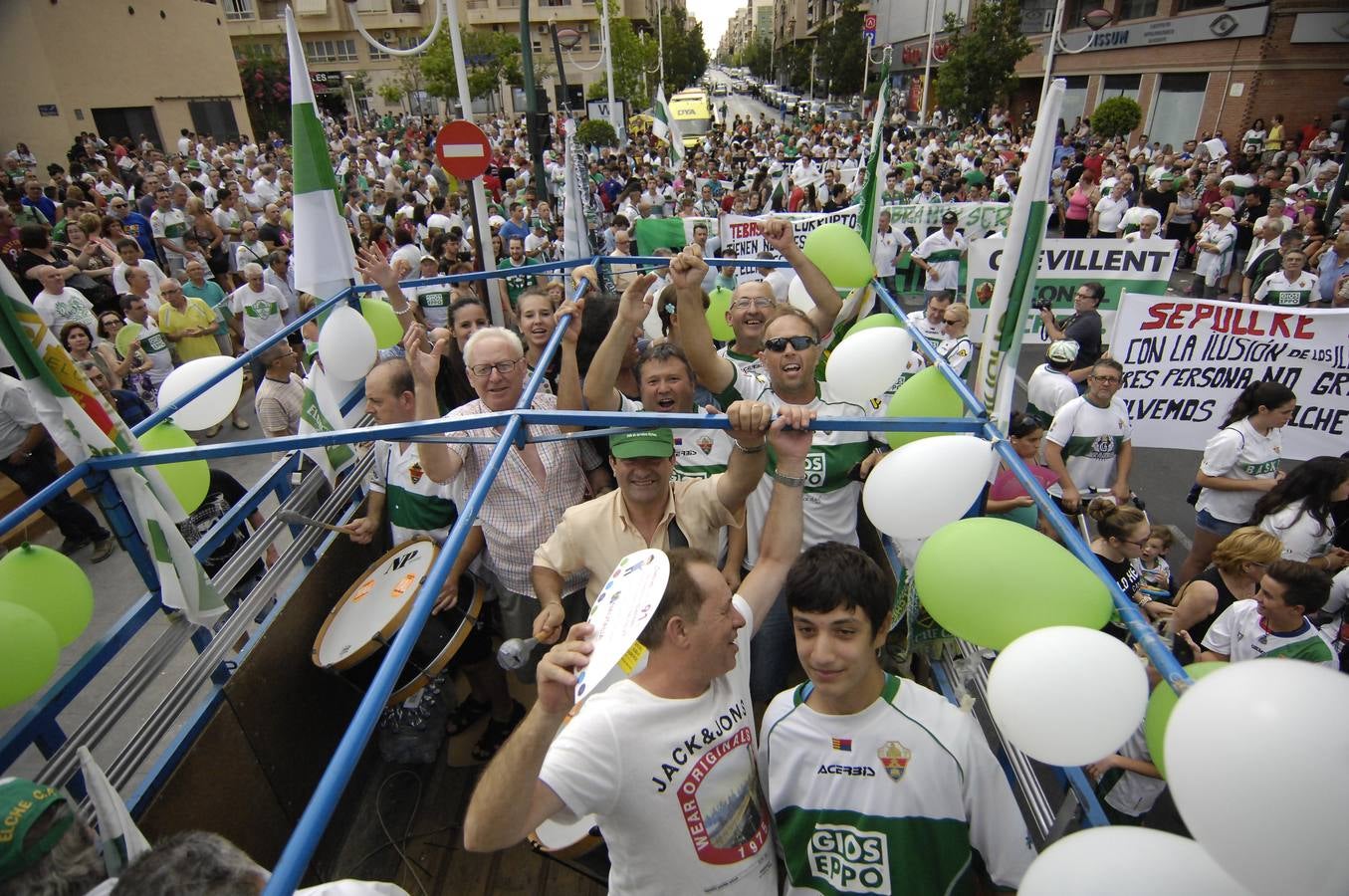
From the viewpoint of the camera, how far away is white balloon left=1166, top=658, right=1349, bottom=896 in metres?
1.06

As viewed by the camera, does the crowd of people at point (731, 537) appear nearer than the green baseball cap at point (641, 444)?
Yes

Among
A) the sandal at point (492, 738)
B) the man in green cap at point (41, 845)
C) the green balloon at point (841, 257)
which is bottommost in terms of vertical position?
the sandal at point (492, 738)

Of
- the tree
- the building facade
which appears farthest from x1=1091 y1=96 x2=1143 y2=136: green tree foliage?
the building facade

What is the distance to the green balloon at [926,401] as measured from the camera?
290 centimetres

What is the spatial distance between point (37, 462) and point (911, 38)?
2130 inches

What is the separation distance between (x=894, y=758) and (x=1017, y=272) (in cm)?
152

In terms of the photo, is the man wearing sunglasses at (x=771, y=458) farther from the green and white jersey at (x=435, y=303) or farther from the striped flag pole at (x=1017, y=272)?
A: the green and white jersey at (x=435, y=303)

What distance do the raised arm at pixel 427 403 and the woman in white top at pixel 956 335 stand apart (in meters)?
3.66

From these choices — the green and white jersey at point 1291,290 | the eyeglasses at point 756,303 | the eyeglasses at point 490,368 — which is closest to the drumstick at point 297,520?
the eyeglasses at point 490,368

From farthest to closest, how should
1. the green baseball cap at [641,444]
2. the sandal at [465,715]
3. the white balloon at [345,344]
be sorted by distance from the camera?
the white balloon at [345,344], the sandal at [465,715], the green baseball cap at [641,444]

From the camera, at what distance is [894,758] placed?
1.81 m

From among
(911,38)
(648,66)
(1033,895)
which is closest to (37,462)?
(1033,895)

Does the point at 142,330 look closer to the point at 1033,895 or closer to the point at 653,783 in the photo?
the point at 653,783

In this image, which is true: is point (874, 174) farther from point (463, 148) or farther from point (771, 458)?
point (463, 148)
